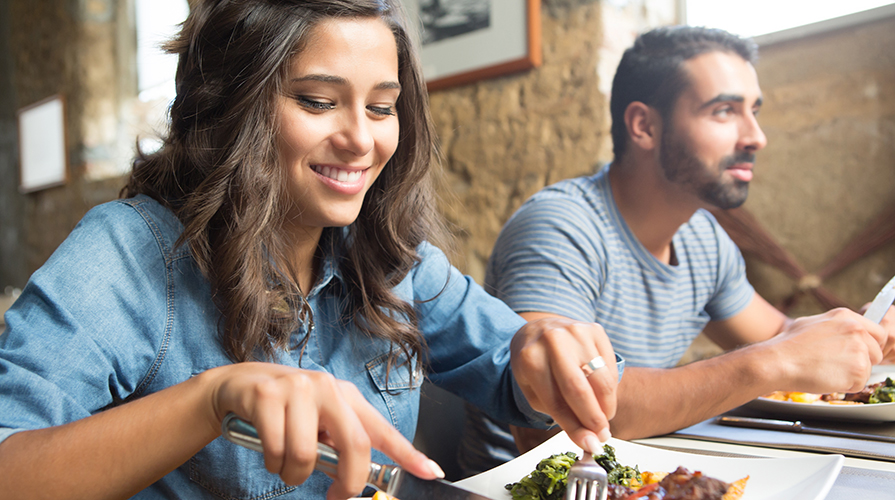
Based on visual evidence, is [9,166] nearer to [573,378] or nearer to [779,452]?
[573,378]

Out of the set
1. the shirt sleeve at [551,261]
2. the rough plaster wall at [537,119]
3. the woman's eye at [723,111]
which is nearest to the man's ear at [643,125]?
the woman's eye at [723,111]

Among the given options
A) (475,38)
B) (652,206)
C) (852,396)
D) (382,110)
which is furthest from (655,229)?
(475,38)

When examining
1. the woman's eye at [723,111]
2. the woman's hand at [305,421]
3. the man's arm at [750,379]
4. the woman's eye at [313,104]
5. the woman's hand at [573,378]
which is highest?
the woman's eye at [313,104]

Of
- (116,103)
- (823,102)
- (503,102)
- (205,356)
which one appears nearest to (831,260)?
(823,102)

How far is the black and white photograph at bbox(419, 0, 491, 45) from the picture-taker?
2.30 m

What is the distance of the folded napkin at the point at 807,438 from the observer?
0.75 metres

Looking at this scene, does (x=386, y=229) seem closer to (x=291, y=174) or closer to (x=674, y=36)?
(x=291, y=174)

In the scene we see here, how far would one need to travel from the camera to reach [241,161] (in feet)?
2.71

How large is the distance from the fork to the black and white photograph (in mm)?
1948

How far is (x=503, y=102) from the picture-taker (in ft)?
7.53

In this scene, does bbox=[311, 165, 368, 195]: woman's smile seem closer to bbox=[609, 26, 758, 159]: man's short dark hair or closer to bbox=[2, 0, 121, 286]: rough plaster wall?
bbox=[609, 26, 758, 159]: man's short dark hair

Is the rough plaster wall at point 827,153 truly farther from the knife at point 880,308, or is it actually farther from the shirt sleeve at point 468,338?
the shirt sleeve at point 468,338

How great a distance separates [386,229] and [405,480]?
1.73 feet

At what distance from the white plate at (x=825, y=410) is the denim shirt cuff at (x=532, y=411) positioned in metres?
0.22
